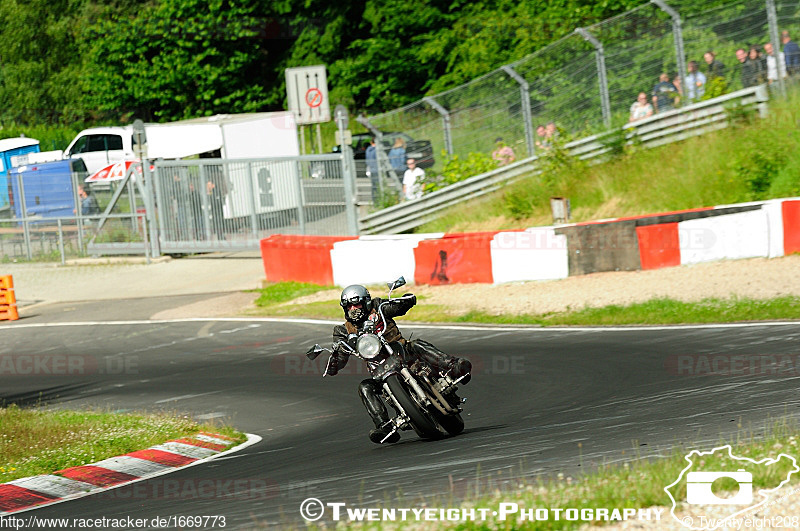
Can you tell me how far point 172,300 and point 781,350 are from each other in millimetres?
13312

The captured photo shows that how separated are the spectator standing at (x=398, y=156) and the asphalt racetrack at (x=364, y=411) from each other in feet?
22.4

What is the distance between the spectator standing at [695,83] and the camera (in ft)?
68.8

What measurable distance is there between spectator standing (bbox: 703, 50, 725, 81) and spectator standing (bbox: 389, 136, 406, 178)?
6.40m

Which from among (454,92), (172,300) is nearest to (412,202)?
(454,92)

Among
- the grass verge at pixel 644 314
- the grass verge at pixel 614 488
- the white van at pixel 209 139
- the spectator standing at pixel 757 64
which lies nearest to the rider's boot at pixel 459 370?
the grass verge at pixel 614 488

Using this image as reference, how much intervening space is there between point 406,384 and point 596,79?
1460 centimetres

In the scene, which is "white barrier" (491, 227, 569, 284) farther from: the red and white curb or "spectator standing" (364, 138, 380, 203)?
the red and white curb

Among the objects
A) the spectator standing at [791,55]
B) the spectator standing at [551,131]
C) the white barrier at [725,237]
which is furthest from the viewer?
the spectator standing at [551,131]

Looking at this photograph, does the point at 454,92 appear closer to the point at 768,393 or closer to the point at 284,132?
the point at 284,132

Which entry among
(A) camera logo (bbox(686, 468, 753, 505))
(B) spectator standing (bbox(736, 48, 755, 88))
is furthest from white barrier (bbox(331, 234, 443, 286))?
(A) camera logo (bbox(686, 468, 753, 505))

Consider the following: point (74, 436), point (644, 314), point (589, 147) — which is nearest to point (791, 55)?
point (589, 147)

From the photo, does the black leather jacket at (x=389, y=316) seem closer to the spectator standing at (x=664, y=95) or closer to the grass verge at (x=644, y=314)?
the grass verge at (x=644, y=314)

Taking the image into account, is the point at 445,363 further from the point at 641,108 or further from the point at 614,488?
the point at 641,108

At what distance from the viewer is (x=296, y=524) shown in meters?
6.00
